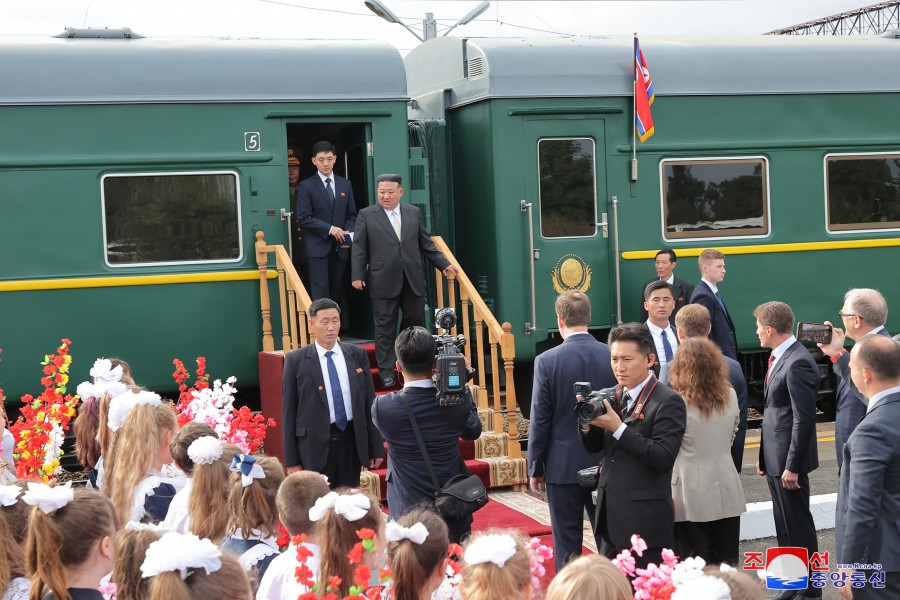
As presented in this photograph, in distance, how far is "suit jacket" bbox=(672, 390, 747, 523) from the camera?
5.56 metres

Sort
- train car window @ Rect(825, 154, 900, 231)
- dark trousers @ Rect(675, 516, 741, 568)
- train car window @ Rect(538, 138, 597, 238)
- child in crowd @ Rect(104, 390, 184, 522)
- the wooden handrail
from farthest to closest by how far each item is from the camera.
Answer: train car window @ Rect(825, 154, 900, 231), train car window @ Rect(538, 138, 597, 238), the wooden handrail, dark trousers @ Rect(675, 516, 741, 568), child in crowd @ Rect(104, 390, 184, 522)

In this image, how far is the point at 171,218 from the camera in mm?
9133

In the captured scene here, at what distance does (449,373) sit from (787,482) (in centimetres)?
209

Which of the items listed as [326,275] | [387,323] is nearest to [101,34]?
[326,275]

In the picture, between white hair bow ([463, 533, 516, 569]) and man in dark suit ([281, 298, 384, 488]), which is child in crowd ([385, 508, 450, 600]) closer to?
white hair bow ([463, 533, 516, 569])

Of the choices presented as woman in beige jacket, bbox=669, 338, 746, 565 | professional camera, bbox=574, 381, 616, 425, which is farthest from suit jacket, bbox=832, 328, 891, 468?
professional camera, bbox=574, 381, 616, 425

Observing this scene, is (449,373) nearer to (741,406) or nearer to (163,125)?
(741,406)

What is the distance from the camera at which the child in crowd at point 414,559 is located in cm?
342

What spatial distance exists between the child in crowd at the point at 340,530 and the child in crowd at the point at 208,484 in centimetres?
84

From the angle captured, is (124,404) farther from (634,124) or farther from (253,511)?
(634,124)

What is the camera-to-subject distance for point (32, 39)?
9.05 metres

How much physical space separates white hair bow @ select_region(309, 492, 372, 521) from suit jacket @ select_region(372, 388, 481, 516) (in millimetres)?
1624

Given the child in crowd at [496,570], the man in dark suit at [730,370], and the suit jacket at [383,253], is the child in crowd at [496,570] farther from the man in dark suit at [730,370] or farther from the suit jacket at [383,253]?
the suit jacket at [383,253]

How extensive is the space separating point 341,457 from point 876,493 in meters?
3.50
